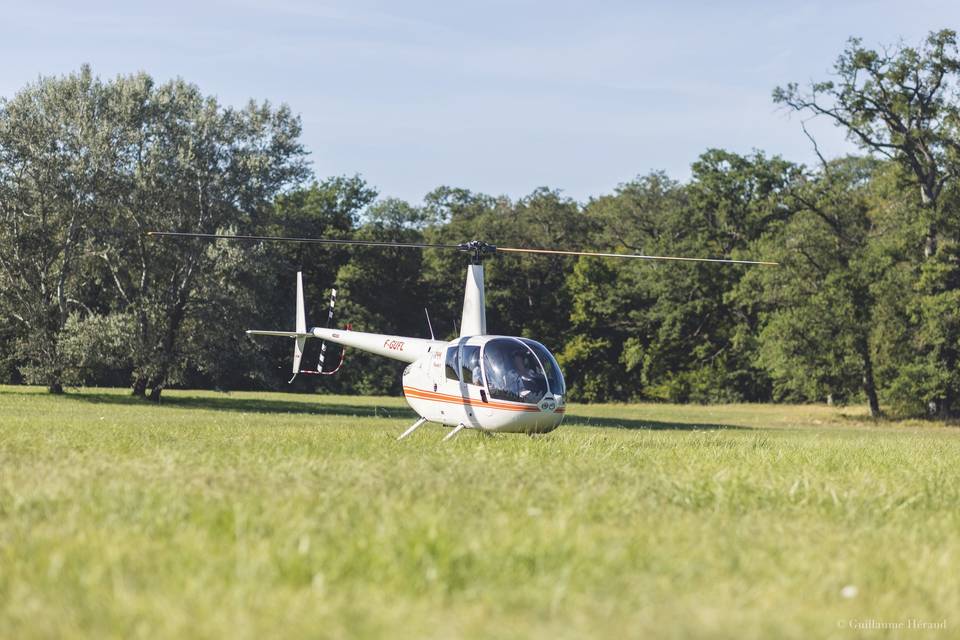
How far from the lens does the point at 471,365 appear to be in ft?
58.3

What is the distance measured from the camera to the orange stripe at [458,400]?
17031 mm

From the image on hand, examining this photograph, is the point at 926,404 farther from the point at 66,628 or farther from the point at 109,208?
the point at 66,628

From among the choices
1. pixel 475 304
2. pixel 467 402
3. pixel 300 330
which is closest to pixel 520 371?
pixel 467 402

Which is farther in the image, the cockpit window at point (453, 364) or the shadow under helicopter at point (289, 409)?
the shadow under helicopter at point (289, 409)

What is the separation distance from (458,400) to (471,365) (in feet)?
2.33

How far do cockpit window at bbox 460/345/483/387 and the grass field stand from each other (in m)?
6.61

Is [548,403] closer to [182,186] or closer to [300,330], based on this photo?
[300,330]

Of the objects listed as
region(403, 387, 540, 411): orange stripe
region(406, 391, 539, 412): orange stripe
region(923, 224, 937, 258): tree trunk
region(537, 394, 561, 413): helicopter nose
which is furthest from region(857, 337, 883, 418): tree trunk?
region(537, 394, 561, 413): helicopter nose

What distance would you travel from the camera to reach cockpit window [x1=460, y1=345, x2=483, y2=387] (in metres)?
17.6

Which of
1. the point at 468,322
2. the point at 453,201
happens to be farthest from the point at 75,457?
the point at 453,201

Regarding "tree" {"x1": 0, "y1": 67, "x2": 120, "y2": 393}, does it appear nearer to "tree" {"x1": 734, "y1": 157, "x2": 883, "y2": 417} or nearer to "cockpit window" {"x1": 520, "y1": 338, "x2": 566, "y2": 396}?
"cockpit window" {"x1": 520, "y1": 338, "x2": 566, "y2": 396}

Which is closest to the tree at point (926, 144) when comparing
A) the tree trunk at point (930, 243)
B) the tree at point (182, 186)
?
the tree trunk at point (930, 243)

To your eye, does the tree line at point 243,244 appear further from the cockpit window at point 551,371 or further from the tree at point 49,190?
the cockpit window at point 551,371

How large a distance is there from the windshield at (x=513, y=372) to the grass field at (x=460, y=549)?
6.02m
